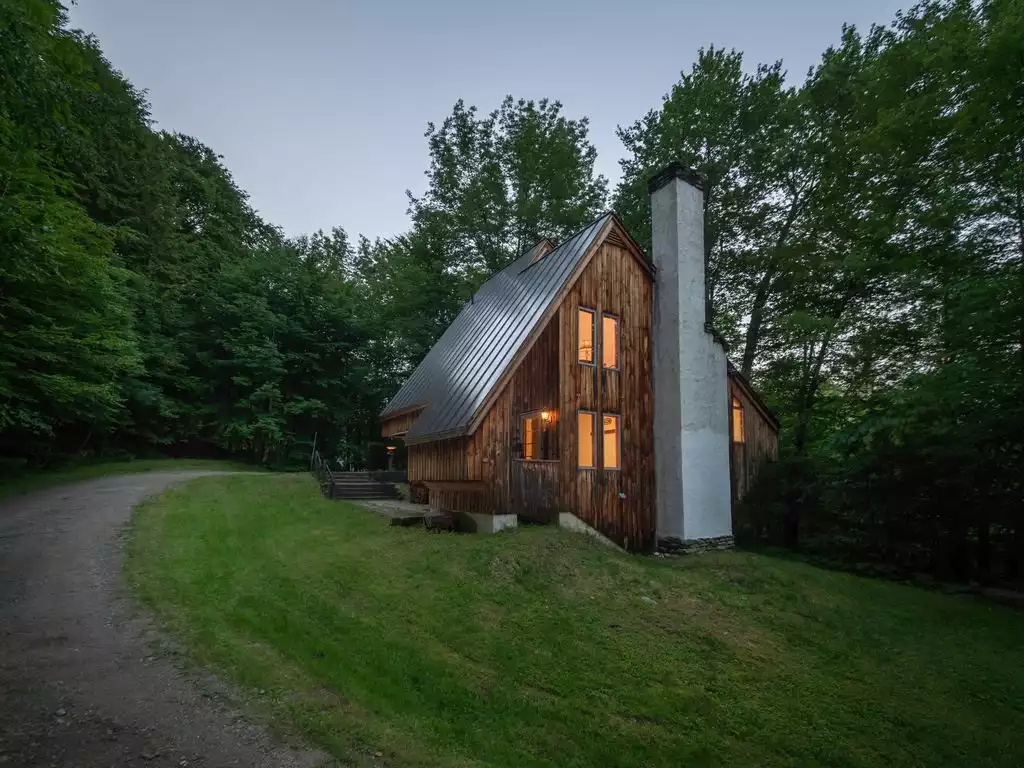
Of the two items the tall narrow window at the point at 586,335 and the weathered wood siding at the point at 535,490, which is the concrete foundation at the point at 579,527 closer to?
the weathered wood siding at the point at 535,490

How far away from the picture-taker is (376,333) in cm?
2758

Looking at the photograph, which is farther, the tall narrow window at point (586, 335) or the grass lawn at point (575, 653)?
the tall narrow window at point (586, 335)

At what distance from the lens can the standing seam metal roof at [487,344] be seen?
9.94 m

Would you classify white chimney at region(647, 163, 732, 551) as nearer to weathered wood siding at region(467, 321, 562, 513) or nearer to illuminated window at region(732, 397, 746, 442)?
illuminated window at region(732, 397, 746, 442)

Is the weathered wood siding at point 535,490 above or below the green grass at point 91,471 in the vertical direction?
above

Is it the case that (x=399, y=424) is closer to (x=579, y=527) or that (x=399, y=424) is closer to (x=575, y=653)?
(x=579, y=527)

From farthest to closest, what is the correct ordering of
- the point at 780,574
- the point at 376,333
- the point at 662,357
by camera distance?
the point at 376,333 < the point at 662,357 < the point at 780,574

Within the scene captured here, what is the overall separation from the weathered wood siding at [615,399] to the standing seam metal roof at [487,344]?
30.9 inches

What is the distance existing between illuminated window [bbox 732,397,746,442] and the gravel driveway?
13264mm

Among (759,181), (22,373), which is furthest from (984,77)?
(22,373)

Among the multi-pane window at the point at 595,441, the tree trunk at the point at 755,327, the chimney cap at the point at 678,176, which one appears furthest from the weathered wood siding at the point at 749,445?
the chimney cap at the point at 678,176

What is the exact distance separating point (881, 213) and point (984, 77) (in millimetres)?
4092

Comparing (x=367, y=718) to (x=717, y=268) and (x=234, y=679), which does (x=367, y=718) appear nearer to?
(x=234, y=679)

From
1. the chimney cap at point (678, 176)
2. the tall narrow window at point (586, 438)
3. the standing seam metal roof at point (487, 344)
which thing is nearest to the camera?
the standing seam metal roof at point (487, 344)
